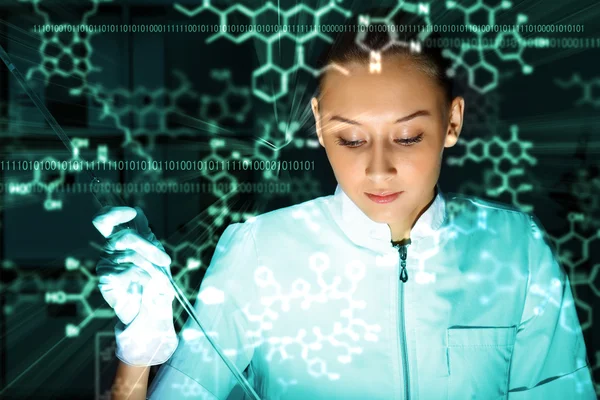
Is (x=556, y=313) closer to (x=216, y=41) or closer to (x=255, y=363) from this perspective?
(x=255, y=363)

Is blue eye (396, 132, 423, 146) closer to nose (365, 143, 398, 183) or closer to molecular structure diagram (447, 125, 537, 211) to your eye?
nose (365, 143, 398, 183)

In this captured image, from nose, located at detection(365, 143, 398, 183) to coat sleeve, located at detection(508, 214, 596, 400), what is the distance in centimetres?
41

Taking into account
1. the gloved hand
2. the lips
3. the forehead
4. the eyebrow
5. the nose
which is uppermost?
the forehead

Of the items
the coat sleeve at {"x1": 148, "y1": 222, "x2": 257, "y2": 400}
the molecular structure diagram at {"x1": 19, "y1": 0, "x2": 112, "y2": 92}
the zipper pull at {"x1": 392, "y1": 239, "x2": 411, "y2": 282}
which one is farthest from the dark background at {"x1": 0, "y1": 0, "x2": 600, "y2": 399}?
the zipper pull at {"x1": 392, "y1": 239, "x2": 411, "y2": 282}

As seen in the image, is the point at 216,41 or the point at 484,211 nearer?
the point at 484,211

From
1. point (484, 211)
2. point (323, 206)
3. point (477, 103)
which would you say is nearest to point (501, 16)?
point (477, 103)

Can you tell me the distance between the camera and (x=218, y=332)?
97 cm

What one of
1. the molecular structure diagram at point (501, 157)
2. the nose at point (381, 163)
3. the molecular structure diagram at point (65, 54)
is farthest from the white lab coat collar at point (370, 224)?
the molecular structure diagram at point (65, 54)

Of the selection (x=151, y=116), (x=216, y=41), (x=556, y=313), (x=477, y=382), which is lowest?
(x=477, y=382)

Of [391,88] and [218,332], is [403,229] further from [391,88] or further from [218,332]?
[218,332]

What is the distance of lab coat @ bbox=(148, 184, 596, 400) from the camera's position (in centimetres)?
94

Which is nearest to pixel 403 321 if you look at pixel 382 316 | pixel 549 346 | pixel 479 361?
pixel 382 316

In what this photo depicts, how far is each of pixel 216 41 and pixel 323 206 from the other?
21.3 inches

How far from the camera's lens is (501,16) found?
3.81 ft
